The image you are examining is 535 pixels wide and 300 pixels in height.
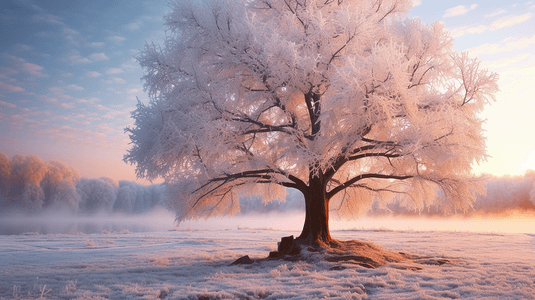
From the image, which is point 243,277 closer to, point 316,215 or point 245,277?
point 245,277

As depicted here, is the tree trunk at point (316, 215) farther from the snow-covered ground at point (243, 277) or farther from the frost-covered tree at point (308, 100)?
the snow-covered ground at point (243, 277)

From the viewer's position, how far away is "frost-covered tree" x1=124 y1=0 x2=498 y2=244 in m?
7.72

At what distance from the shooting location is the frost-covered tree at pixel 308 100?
25.3ft

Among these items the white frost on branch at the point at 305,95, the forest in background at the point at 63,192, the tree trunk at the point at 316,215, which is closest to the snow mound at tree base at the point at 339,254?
the tree trunk at the point at 316,215

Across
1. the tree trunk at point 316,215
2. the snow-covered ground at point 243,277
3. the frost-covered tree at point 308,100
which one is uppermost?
the frost-covered tree at point 308,100

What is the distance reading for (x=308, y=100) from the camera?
967cm

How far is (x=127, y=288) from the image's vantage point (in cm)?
609

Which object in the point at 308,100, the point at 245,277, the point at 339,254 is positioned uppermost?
the point at 308,100

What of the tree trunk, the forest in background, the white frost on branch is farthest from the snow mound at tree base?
the forest in background

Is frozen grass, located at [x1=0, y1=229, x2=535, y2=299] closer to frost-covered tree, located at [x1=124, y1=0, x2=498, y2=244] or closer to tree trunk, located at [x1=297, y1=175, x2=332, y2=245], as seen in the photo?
tree trunk, located at [x1=297, y1=175, x2=332, y2=245]

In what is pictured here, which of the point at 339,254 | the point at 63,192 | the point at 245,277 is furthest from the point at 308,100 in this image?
the point at 63,192

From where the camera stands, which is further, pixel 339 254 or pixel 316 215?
pixel 316 215

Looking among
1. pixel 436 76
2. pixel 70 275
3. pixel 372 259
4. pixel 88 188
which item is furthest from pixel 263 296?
pixel 88 188

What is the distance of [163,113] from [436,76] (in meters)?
8.01
